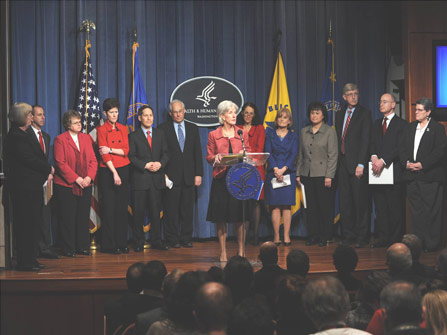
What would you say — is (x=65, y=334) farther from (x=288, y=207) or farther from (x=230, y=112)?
(x=288, y=207)

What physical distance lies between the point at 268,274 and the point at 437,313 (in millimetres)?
1231

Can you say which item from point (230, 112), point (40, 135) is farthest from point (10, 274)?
point (230, 112)

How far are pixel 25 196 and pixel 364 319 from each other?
331cm

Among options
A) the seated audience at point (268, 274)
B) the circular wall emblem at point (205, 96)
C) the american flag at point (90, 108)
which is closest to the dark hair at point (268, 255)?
the seated audience at point (268, 274)

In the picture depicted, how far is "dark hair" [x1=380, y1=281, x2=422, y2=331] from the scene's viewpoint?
2.25 meters

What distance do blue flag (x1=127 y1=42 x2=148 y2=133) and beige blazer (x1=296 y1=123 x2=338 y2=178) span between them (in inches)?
79.5

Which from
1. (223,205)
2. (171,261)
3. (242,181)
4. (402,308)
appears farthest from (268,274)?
(171,261)

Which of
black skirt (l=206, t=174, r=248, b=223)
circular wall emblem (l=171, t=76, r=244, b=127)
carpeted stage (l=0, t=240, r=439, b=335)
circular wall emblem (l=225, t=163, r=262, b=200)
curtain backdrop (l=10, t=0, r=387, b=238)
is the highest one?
curtain backdrop (l=10, t=0, r=387, b=238)

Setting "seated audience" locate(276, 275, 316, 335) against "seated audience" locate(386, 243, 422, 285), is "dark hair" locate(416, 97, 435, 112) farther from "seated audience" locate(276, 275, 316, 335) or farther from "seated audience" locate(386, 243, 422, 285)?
"seated audience" locate(276, 275, 316, 335)

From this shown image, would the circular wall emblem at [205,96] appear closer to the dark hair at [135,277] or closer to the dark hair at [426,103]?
the dark hair at [426,103]

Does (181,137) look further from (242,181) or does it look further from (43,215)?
(242,181)

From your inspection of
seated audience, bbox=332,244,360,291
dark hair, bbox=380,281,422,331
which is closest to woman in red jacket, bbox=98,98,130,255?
seated audience, bbox=332,244,360,291

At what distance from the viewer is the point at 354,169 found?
22.0 ft

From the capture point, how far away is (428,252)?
6.16m
